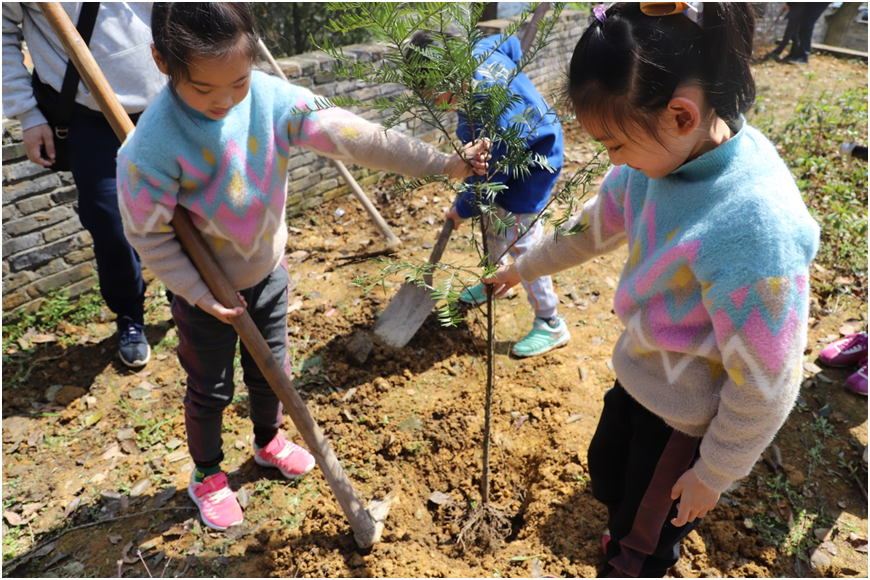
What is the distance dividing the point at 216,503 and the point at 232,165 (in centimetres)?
154

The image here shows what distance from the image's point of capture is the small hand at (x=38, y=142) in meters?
2.78

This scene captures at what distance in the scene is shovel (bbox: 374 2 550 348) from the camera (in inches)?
136

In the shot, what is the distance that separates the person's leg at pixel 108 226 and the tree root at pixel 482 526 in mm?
2199

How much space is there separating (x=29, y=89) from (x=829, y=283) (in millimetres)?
4834

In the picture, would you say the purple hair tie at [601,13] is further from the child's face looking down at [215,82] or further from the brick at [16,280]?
the brick at [16,280]

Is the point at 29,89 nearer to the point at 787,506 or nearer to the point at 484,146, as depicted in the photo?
the point at 484,146

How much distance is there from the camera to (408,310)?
11.5ft

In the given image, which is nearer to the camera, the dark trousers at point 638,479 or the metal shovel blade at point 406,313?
the dark trousers at point 638,479

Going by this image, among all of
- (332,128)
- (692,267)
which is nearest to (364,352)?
(332,128)

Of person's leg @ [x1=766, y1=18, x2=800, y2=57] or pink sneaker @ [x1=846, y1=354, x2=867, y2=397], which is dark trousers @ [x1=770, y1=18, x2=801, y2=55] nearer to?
person's leg @ [x1=766, y1=18, x2=800, y2=57]

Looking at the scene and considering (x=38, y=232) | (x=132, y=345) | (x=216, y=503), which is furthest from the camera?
(x=38, y=232)

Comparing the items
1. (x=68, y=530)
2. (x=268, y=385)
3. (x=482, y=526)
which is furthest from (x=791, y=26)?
(x=68, y=530)

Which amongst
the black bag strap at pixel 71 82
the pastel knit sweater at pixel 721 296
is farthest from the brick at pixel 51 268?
the pastel knit sweater at pixel 721 296

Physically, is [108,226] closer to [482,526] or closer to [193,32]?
[193,32]
